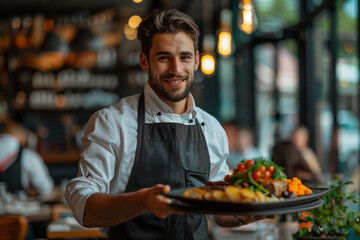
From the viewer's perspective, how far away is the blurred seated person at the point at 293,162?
5.71m

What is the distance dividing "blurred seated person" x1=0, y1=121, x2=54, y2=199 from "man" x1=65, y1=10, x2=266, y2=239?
3857mm

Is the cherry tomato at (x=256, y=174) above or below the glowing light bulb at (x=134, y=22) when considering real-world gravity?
below

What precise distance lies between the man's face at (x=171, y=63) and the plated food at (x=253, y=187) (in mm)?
354

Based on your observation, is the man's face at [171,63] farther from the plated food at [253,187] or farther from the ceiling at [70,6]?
the ceiling at [70,6]

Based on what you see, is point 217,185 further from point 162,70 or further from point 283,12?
point 283,12

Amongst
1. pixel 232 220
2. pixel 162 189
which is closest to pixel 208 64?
pixel 232 220

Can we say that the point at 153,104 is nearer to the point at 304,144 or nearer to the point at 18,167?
the point at 18,167

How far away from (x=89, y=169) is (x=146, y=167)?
218mm

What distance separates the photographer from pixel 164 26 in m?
1.77

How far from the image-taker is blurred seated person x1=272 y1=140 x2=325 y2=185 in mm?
5711

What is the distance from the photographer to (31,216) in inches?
175

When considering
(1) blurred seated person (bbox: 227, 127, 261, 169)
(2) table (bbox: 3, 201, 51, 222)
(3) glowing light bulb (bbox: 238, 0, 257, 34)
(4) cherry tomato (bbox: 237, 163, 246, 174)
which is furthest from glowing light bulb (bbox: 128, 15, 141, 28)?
(4) cherry tomato (bbox: 237, 163, 246, 174)

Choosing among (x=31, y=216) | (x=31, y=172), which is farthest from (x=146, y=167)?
(x=31, y=172)

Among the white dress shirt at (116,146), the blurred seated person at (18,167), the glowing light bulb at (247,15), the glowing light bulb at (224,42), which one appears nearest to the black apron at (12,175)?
the blurred seated person at (18,167)
